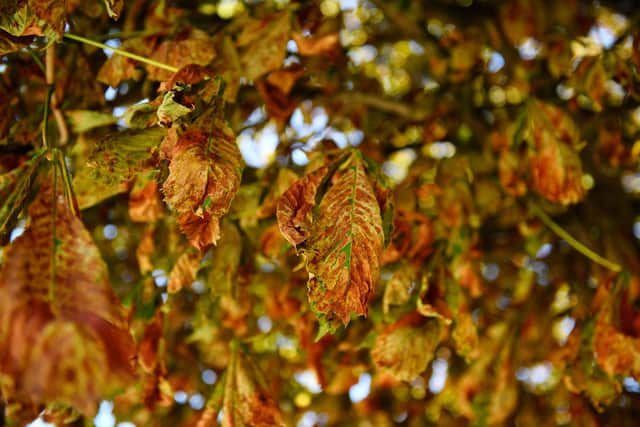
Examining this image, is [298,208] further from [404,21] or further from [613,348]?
[404,21]

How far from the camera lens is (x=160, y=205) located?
42.3 inches

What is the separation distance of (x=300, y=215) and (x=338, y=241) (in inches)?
2.6

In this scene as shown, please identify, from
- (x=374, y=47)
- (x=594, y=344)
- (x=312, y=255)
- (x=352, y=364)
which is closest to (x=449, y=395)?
(x=352, y=364)

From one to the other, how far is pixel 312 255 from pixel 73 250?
0.89 ft

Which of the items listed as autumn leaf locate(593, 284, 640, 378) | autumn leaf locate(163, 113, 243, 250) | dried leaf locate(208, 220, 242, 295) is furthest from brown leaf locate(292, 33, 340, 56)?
autumn leaf locate(593, 284, 640, 378)

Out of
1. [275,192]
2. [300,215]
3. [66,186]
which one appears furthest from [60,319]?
[275,192]

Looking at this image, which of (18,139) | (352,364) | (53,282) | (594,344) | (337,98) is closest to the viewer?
(53,282)

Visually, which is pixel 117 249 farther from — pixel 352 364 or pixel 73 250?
pixel 73 250

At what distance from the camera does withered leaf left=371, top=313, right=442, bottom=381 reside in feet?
3.25

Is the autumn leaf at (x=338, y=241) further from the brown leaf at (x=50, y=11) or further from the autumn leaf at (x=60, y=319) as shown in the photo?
the brown leaf at (x=50, y=11)

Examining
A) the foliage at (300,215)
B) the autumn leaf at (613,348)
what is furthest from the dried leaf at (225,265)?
the autumn leaf at (613,348)

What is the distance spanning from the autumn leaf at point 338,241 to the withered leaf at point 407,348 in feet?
0.94

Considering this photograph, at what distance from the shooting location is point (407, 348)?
3.27 ft

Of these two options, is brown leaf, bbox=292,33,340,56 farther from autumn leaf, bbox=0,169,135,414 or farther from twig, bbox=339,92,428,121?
autumn leaf, bbox=0,169,135,414
